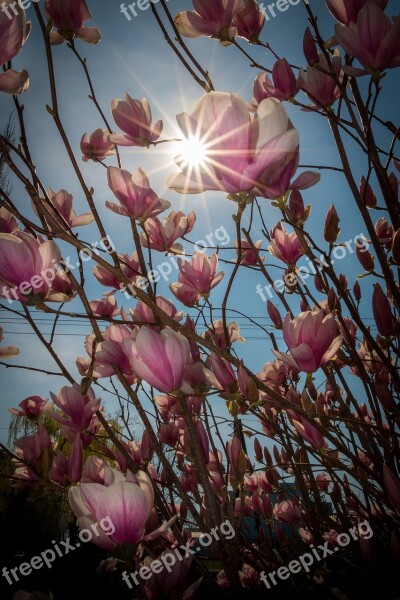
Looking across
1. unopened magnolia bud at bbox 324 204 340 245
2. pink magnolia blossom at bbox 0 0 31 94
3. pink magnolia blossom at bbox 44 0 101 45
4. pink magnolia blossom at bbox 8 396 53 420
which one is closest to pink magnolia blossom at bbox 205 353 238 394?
unopened magnolia bud at bbox 324 204 340 245

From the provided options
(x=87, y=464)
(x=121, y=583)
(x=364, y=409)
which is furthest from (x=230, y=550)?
(x=364, y=409)

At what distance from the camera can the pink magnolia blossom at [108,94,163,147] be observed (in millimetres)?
1030

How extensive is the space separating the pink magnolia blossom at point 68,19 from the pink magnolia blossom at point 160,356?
0.86m

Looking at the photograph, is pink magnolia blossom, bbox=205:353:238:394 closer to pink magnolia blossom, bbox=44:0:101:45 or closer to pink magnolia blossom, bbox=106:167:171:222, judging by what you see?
pink magnolia blossom, bbox=106:167:171:222

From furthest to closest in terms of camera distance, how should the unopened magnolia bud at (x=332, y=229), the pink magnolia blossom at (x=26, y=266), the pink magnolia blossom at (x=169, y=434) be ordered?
the pink magnolia blossom at (x=169, y=434)
the unopened magnolia bud at (x=332, y=229)
the pink magnolia blossom at (x=26, y=266)

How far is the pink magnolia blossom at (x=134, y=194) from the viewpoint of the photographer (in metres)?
0.98

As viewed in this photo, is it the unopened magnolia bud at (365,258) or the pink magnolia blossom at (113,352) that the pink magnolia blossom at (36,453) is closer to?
the pink magnolia blossom at (113,352)

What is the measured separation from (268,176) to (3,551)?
150cm

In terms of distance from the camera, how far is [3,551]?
1.28 m

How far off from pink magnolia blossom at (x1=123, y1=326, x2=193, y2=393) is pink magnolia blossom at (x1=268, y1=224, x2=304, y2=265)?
61 cm

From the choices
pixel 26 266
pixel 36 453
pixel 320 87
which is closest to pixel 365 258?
pixel 320 87

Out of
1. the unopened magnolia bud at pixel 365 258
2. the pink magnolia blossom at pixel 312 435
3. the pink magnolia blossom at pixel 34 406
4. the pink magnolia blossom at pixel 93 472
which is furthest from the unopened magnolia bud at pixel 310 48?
the pink magnolia blossom at pixel 34 406

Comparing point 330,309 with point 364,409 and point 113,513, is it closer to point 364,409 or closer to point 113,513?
point 113,513

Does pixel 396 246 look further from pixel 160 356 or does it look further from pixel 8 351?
pixel 8 351
